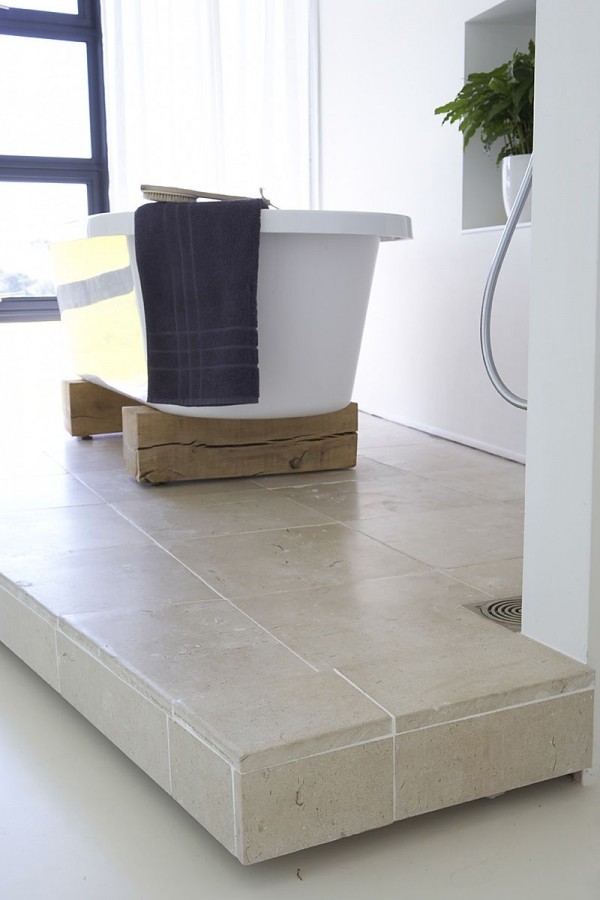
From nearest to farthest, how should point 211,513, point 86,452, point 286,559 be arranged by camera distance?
point 286,559 < point 211,513 < point 86,452

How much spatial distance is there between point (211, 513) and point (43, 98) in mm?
3018

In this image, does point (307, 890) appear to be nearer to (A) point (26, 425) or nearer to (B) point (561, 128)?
(B) point (561, 128)

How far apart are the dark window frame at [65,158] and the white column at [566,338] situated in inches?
144

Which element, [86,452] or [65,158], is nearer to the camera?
[86,452]

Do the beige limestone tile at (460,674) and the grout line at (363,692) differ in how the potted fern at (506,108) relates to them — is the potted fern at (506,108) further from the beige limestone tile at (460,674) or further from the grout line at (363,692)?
the grout line at (363,692)

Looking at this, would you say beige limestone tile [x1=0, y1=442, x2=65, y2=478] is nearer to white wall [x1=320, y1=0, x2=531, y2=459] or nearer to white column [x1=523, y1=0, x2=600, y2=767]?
white wall [x1=320, y1=0, x2=531, y2=459]

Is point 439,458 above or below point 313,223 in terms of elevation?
below

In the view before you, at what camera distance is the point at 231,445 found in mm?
2760

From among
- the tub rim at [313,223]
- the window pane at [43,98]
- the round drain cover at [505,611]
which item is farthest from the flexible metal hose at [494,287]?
the window pane at [43,98]

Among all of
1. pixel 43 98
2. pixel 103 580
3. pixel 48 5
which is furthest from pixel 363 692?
pixel 48 5

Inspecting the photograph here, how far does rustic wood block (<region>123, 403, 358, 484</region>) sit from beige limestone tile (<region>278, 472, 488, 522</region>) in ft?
0.57

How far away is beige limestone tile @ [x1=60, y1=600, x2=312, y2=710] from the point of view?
4.36 ft

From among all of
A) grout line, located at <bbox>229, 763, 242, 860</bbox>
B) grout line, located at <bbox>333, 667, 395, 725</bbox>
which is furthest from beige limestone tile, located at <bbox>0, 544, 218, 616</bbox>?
grout line, located at <bbox>229, 763, 242, 860</bbox>

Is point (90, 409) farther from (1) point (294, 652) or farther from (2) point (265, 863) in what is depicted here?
(2) point (265, 863)
